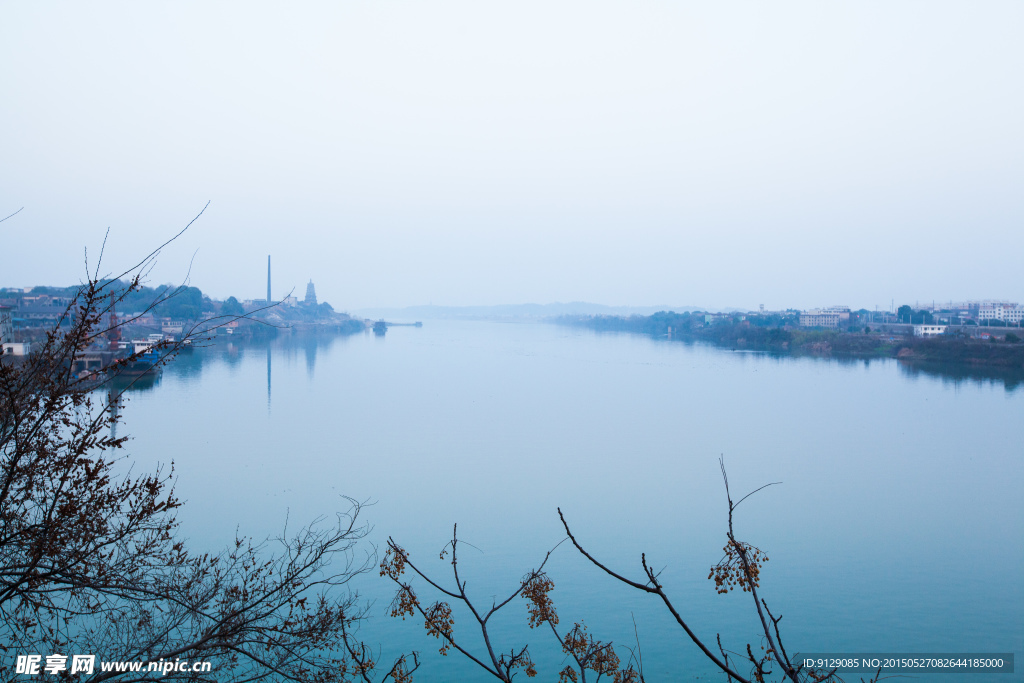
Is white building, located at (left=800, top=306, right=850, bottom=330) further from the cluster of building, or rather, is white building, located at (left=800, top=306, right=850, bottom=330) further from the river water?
the river water

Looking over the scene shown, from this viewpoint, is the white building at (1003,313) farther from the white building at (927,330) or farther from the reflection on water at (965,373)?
the reflection on water at (965,373)

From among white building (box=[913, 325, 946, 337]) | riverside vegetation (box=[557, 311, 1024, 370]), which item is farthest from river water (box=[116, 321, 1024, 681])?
white building (box=[913, 325, 946, 337])

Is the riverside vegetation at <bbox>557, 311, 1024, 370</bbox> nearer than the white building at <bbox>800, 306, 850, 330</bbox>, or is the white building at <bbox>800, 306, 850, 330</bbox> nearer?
the riverside vegetation at <bbox>557, 311, 1024, 370</bbox>

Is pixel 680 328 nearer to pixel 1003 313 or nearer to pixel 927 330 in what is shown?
pixel 927 330

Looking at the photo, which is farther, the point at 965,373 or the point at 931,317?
the point at 931,317

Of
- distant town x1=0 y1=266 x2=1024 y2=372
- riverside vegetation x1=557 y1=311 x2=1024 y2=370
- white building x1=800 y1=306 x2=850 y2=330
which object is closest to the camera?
distant town x1=0 y1=266 x2=1024 y2=372

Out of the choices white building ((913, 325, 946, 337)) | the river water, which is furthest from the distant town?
the river water

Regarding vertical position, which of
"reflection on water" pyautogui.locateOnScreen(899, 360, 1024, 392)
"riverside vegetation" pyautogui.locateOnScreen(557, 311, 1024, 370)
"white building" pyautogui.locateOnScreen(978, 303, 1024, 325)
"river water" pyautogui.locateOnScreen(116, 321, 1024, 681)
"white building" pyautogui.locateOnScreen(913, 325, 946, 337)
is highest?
"white building" pyautogui.locateOnScreen(978, 303, 1024, 325)

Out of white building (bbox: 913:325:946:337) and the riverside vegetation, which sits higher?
white building (bbox: 913:325:946:337)

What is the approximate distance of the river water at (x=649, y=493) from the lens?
4.96 m

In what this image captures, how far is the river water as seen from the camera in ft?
16.3

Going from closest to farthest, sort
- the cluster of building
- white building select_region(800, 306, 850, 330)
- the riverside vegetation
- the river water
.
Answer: the river water, the riverside vegetation, the cluster of building, white building select_region(800, 306, 850, 330)

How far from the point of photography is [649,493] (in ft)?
25.8

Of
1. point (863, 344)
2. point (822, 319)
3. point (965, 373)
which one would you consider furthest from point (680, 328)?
point (965, 373)
